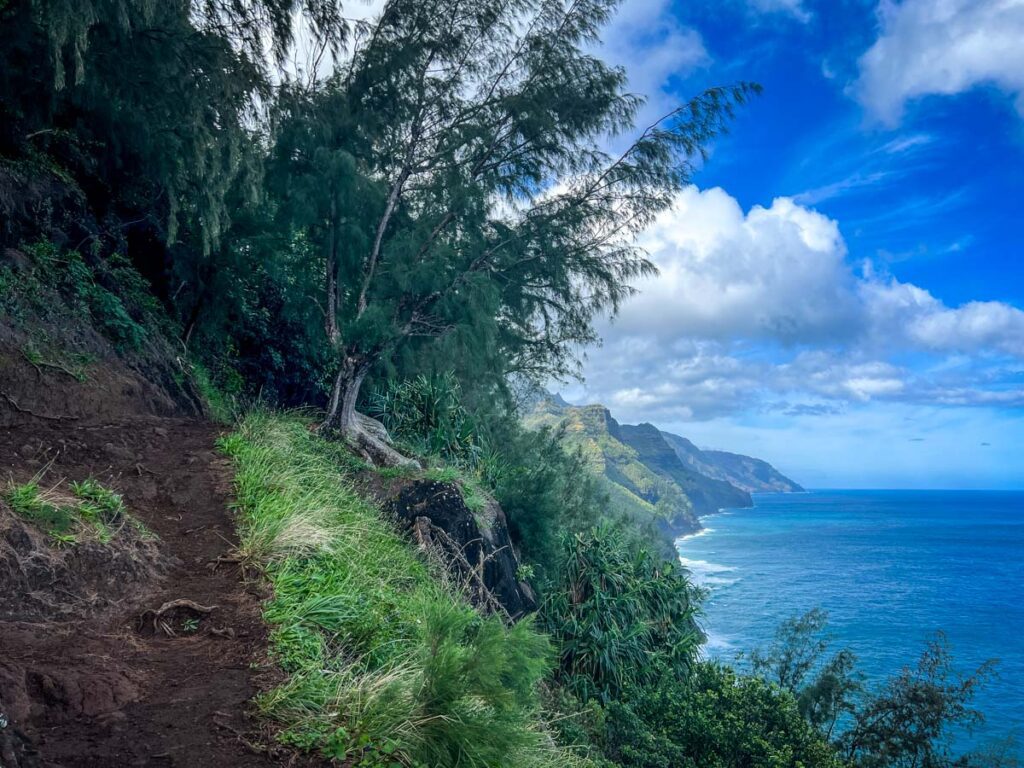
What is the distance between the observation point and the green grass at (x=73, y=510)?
13.5 feet

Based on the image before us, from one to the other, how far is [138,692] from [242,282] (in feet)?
31.3

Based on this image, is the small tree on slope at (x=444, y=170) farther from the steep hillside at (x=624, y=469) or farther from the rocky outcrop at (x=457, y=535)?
the steep hillside at (x=624, y=469)

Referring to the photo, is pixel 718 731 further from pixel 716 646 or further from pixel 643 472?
pixel 643 472

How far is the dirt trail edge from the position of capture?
2.73 m

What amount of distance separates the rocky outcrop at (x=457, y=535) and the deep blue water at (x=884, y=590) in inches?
534

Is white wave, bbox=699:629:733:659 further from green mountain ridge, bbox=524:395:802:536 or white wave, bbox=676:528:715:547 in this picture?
white wave, bbox=676:528:715:547

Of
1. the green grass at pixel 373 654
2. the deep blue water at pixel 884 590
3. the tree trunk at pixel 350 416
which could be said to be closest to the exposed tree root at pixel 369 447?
the tree trunk at pixel 350 416

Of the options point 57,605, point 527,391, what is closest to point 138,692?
point 57,605

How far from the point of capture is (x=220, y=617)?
158 inches

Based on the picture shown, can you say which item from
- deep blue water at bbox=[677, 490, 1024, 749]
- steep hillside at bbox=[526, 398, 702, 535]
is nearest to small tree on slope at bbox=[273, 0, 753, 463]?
deep blue water at bbox=[677, 490, 1024, 749]

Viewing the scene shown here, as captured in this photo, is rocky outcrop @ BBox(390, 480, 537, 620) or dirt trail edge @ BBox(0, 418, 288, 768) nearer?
dirt trail edge @ BBox(0, 418, 288, 768)

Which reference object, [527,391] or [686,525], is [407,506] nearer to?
[527,391]

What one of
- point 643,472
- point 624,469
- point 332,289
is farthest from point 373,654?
point 643,472

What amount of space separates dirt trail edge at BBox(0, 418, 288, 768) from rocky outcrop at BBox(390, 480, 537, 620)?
302cm
